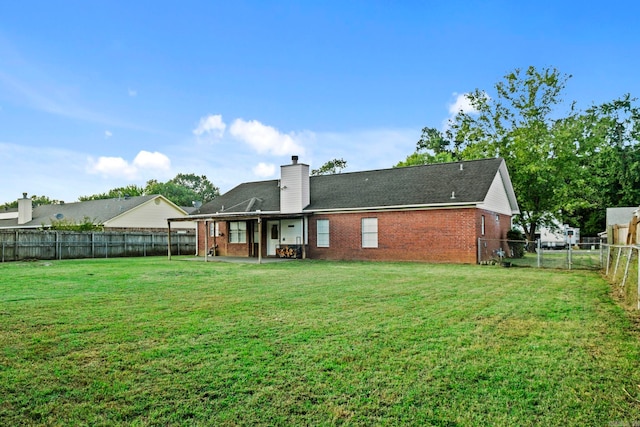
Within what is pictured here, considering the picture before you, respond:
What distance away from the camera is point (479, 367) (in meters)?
4.38

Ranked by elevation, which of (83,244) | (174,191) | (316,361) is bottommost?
(316,361)

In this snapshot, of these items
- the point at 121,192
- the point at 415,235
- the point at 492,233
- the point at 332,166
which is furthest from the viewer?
the point at 121,192

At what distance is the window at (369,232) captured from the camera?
68.1 feet

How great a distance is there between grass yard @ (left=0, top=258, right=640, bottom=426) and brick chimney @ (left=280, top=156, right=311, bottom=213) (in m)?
14.4

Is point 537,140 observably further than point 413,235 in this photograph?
Yes

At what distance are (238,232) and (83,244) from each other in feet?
29.3

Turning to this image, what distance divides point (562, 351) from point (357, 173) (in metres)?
20.2

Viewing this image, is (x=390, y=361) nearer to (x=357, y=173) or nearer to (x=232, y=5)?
(x=232, y=5)

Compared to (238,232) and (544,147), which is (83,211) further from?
(544,147)

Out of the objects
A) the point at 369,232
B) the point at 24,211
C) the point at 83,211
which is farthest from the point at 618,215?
the point at 24,211

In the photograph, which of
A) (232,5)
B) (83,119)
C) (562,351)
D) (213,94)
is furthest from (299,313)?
(83,119)

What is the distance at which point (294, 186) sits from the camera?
23.0 metres

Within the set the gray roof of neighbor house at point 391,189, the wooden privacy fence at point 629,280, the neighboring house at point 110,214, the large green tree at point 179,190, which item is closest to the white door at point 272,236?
the gray roof of neighbor house at point 391,189

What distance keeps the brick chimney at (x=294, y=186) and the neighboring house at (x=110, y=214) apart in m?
19.1
